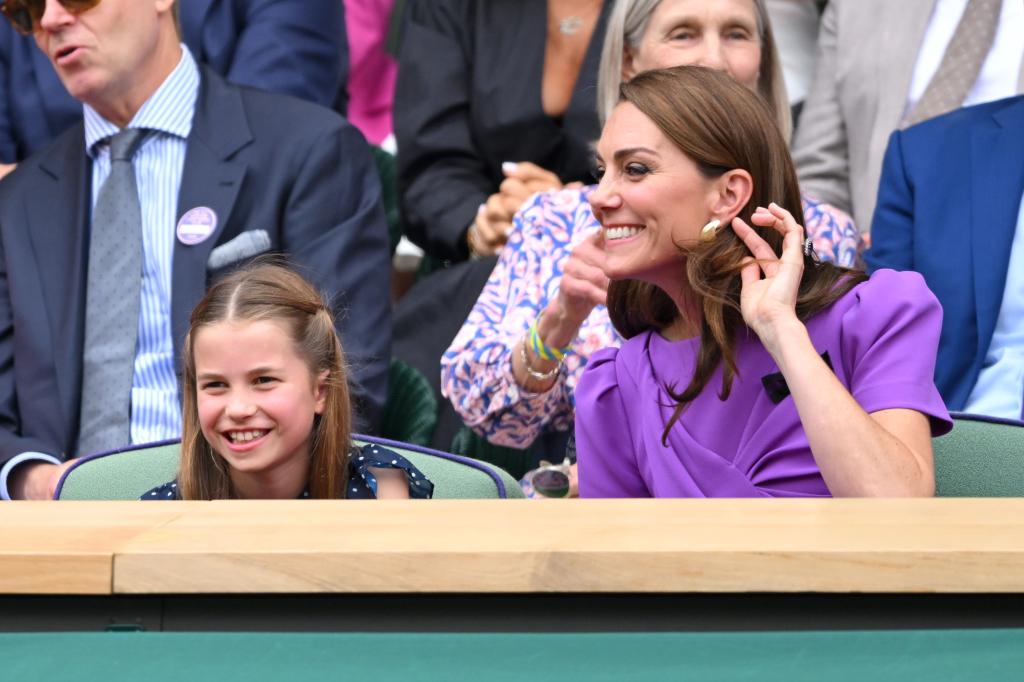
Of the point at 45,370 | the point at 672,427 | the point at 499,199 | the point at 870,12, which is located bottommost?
the point at 45,370

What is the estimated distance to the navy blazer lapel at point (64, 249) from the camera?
302 centimetres

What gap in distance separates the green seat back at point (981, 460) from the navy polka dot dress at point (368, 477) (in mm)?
716

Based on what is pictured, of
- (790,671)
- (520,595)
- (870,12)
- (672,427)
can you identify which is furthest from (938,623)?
(870,12)

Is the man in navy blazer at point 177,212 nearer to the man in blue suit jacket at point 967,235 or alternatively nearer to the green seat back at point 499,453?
the green seat back at point 499,453

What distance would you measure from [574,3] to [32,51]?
4.50ft

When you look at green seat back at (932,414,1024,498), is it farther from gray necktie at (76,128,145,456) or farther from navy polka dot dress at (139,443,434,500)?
gray necktie at (76,128,145,456)

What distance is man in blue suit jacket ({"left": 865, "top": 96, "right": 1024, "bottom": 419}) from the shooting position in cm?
295

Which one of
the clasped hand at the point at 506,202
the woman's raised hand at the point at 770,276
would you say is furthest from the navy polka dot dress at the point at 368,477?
the clasped hand at the point at 506,202

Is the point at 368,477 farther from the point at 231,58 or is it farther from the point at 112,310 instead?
the point at 231,58

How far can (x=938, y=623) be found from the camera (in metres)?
1.14

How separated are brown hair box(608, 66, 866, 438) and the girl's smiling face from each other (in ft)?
1.97

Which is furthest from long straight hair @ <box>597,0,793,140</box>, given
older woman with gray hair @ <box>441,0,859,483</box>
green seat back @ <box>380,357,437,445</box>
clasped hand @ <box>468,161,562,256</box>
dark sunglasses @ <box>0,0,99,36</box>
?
dark sunglasses @ <box>0,0,99,36</box>

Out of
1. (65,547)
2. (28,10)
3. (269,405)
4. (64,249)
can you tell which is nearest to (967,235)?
(269,405)

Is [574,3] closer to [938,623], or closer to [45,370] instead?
[45,370]
